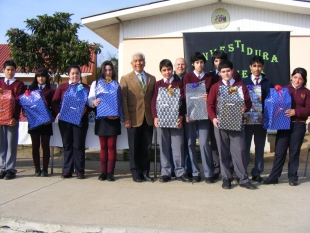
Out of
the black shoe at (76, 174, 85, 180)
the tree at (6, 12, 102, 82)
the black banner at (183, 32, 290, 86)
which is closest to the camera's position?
the black shoe at (76, 174, 85, 180)

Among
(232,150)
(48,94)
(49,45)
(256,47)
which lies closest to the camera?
(232,150)

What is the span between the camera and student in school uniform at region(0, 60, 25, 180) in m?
6.16

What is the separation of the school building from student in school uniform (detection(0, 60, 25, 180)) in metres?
4.46

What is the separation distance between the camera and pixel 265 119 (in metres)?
5.70

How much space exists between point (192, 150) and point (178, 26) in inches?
219

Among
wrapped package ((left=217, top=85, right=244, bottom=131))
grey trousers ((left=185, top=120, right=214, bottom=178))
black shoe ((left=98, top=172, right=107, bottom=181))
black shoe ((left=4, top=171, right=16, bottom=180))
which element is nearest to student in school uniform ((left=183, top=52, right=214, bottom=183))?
grey trousers ((left=185, top=120, right=214, bottom=178))

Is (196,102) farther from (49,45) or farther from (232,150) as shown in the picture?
(49,45)

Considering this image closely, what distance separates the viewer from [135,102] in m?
5.94

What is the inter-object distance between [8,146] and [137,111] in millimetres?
2280

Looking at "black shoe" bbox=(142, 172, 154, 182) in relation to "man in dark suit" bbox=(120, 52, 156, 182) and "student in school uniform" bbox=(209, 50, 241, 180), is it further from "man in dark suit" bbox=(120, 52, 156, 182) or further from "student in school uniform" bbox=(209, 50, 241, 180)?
"student in school uniform" bbox=(209, 50, 241, 180)

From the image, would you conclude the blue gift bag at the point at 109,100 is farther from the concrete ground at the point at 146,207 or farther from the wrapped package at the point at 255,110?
the wrapped package at the point at 255,110

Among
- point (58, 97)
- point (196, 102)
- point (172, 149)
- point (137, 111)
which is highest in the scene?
point (58, 97)

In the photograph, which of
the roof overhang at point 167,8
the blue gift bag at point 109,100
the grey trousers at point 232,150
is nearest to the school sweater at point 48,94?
the blue gift bag at point 109,100

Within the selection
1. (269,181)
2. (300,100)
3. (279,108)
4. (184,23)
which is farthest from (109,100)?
(184,23)
